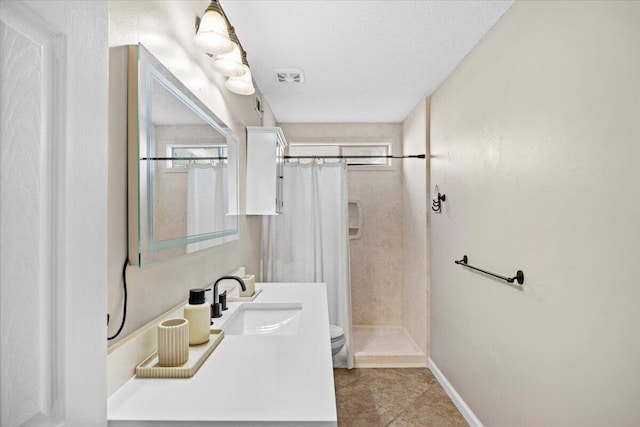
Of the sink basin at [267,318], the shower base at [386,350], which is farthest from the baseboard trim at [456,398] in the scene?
the sink basin at [267,318]

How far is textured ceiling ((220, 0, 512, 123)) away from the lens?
1865mm

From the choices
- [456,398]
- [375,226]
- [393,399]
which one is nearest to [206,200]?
[393,399]

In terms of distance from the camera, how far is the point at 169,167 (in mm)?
1268

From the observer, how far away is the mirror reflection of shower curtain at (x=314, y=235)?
3.29 meters

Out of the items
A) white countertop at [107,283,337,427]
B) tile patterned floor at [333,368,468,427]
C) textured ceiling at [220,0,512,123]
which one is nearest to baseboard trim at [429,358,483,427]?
tile patterned floor at [333,368,468,427]

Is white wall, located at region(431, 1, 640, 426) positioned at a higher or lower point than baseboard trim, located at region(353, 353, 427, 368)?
higher

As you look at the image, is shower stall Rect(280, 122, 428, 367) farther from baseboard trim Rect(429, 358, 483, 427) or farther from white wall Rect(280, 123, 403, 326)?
baseboard trim Rect(429, 358, 483, 427)

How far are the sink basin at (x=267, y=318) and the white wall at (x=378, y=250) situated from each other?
229 centimetres

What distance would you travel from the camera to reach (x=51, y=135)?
1.64 feet

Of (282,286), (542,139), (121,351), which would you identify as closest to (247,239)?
(282,286)

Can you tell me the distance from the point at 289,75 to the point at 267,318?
1780mm

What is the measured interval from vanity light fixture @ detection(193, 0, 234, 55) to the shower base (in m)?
2.75

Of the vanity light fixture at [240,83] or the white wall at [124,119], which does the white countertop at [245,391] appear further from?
the vanity light fixture at [240,83]

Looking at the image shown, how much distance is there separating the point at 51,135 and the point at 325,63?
226 cm
